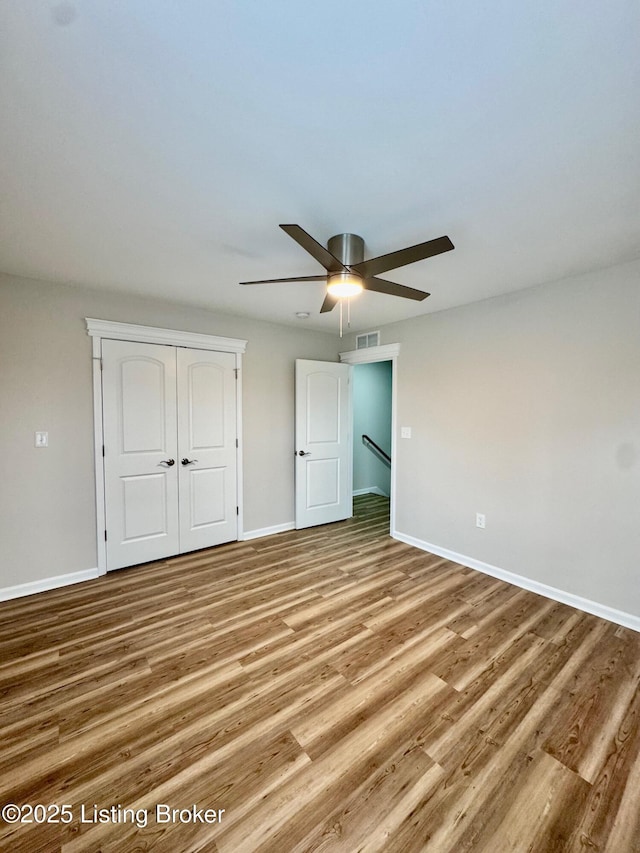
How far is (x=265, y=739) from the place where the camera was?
1589mm

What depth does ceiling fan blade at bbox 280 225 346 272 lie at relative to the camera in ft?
5.05

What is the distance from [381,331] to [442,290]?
1.28 metres

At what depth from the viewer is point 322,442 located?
4414 millimetres

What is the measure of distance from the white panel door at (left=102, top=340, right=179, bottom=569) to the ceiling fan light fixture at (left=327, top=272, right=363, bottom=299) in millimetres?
2054

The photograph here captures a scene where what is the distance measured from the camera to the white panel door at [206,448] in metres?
3.56

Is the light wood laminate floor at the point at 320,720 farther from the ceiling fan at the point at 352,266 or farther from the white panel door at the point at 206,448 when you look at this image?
the ceiling fan at the point at 352,266

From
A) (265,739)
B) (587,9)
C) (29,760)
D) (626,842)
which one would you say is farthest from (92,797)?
(587,9)

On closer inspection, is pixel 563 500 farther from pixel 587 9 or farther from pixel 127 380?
pixel 127 380

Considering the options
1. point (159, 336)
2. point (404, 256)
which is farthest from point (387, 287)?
point (159, 336)

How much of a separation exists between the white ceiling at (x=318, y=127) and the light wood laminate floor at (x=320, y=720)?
250 centimetres

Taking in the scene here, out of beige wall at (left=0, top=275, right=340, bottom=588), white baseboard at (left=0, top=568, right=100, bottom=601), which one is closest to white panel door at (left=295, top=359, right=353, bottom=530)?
beige wall at (left=0, top=275, right=340, bottom=588)

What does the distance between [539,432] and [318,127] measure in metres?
2.64

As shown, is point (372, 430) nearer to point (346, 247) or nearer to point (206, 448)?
point (206, 448)

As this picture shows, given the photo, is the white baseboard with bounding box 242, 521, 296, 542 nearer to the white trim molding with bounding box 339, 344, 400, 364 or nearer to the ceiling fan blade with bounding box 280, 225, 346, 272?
the white trim molding with bounding box 339, 344, 400, 364
